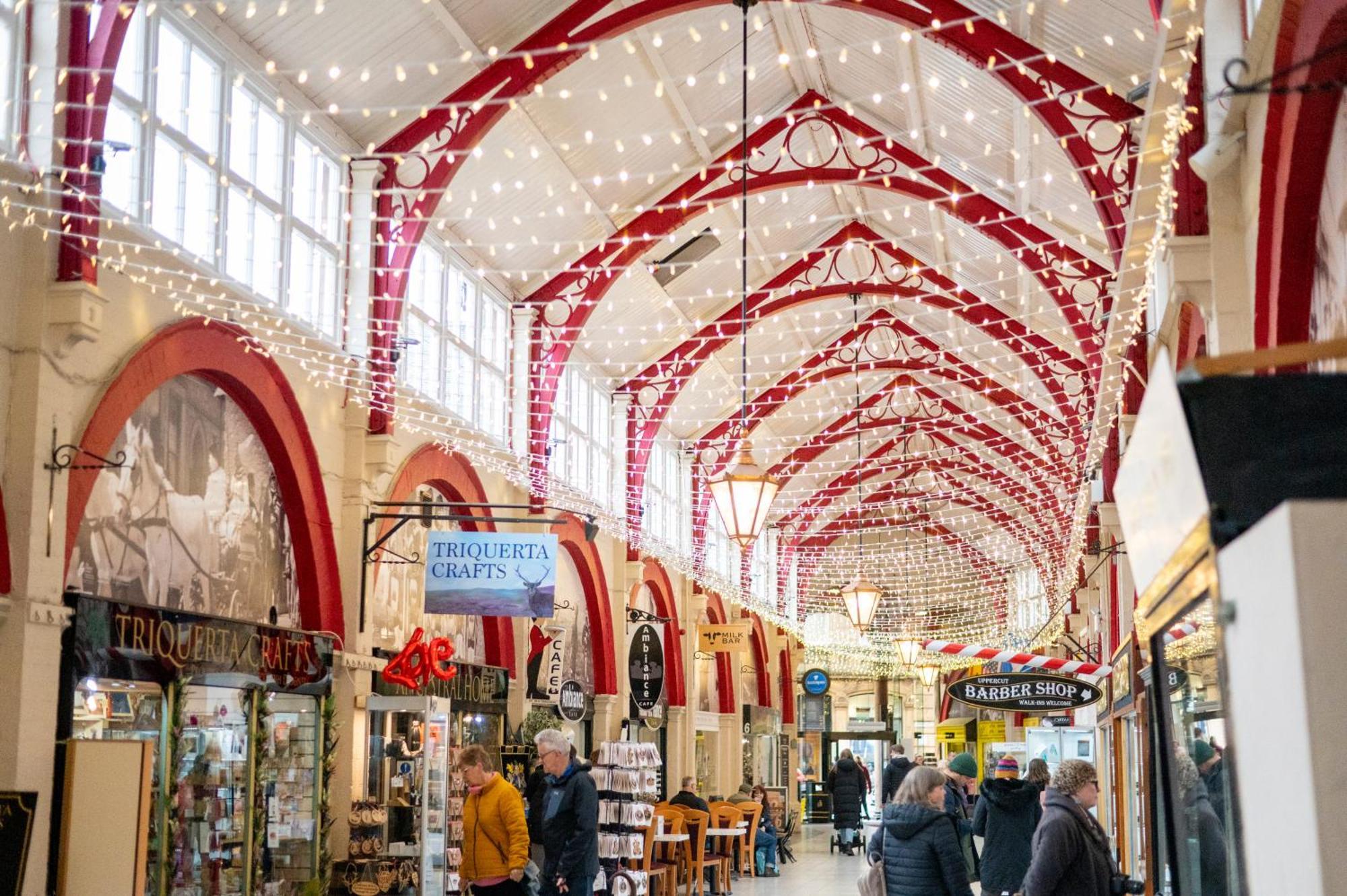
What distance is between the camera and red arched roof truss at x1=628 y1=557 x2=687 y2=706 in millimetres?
22181

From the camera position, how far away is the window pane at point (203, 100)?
9.42m

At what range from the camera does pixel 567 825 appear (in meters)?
7.82

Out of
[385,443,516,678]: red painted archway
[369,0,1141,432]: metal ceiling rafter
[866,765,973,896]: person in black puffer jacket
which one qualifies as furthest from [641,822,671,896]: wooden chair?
[866,765,973,896]: person in black puffer jacket

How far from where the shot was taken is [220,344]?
9.45 metres

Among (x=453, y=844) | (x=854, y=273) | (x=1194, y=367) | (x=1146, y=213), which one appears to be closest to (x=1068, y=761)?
(x=1146, y=213)

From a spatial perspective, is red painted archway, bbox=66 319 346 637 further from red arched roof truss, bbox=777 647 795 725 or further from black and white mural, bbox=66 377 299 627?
red arched roof truss, bbox=777 647 795 725

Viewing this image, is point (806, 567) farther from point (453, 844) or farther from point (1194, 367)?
point (1194, 367)

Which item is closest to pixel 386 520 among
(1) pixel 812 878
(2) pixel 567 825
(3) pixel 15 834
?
(2) pixel 567 825

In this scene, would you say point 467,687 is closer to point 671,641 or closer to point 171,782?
point 171,782

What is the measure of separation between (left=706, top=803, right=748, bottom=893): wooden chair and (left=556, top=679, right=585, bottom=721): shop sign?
194 centimetres

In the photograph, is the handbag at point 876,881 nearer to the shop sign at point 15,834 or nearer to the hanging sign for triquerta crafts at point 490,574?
the shop sign at point 15,834

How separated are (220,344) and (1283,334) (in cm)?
670

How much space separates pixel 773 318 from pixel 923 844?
1505 centimetres

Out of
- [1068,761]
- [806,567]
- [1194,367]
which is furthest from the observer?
[806,567]
